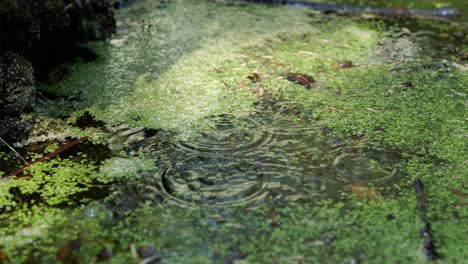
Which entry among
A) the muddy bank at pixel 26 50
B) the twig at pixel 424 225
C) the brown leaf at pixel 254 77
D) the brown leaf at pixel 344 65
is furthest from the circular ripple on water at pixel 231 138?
A: the brown leaf at pixel 344 65

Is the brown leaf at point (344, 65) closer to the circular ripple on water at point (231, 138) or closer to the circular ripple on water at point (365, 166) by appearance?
the circular ripple on water at point (231, 138)

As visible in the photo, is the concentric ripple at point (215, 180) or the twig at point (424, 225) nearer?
the twig at point (424, 225)

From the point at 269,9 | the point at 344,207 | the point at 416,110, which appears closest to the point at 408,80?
the point at 416,110

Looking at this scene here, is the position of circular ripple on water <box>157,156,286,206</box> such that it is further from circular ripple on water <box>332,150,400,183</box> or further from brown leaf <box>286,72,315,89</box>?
brown leaf <box>286,72,315,89</box>

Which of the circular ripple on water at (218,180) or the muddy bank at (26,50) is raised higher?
the muddy bank at (26,50)

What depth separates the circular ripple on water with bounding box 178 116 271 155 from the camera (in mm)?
2166

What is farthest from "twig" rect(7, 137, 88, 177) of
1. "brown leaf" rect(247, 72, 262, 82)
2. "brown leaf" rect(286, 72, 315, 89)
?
"brown leaf" rect(286, 72, 315, 89)

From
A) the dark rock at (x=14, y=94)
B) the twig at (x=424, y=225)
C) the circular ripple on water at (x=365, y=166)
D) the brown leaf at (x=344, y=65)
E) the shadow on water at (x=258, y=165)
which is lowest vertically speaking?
the twig at (x=424, y=225)

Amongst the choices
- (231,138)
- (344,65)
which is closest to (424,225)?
(231,138)

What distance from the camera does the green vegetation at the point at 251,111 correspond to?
5.35 feet

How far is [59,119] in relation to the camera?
2.41 m

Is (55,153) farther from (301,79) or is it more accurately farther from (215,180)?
(301,79)

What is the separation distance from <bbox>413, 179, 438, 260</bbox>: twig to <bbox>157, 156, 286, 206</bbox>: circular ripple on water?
0.51 m

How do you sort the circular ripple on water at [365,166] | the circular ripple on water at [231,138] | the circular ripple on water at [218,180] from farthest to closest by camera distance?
the circular ripple on water at [231,138] → the circular ripple on water at [365,166] → the circular ripple on water at [218,180]
